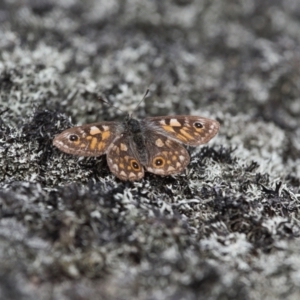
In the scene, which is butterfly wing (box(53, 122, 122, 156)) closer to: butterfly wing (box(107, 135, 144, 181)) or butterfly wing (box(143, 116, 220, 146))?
butterfly wing (box(107, 135, 144, 181))

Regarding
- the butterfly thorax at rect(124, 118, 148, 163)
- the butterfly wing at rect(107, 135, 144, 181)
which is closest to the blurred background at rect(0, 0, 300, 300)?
the butterfly wing at rect(107, 135, 144, 181)

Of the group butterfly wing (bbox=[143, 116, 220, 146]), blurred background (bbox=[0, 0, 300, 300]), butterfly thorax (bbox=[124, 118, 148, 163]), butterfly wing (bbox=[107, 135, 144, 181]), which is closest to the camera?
blurred background (bbox=[0, 0, 300, 300])

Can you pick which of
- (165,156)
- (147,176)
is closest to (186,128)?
(165,156)

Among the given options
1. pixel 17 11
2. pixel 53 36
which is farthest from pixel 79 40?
pixel 17 11

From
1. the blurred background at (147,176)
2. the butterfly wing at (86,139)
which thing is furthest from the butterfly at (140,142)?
the blurred background at (147,176)

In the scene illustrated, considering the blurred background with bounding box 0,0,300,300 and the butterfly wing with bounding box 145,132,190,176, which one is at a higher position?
the butterfly wing with bounding box 145,132,190,176

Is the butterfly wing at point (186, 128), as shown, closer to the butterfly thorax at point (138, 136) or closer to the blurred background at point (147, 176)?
the butterfly thorax at point (138, 136)

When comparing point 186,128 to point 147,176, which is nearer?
point 147,176

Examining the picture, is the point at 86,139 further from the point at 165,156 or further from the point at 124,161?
the point at 165,156

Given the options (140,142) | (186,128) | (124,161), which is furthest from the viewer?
(186,128)
